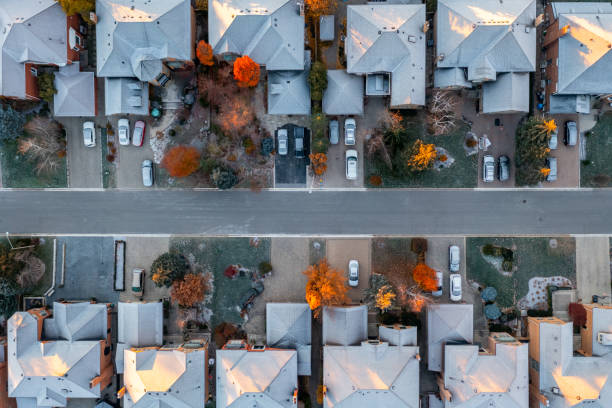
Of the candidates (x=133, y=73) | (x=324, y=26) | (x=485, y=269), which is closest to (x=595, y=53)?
(x=485, y=269)

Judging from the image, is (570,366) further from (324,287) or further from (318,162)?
(318,162)

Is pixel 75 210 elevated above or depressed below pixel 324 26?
below

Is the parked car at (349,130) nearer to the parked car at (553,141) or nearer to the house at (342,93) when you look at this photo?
the house at (342,93)

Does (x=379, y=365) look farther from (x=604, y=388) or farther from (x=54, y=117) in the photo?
(x=54, y=117)

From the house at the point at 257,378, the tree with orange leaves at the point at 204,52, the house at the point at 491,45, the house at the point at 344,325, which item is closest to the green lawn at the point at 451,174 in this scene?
the house at the point at 491,45

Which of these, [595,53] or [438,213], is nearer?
[595,53]

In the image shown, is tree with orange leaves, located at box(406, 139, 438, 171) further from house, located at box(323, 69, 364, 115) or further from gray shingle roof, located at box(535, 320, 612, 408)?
gray shingle roof, located at box(535, 320, 612, 408)

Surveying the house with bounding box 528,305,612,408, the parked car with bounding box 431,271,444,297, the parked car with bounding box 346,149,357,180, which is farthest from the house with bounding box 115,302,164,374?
the house with bounding box 528,305,612,408
